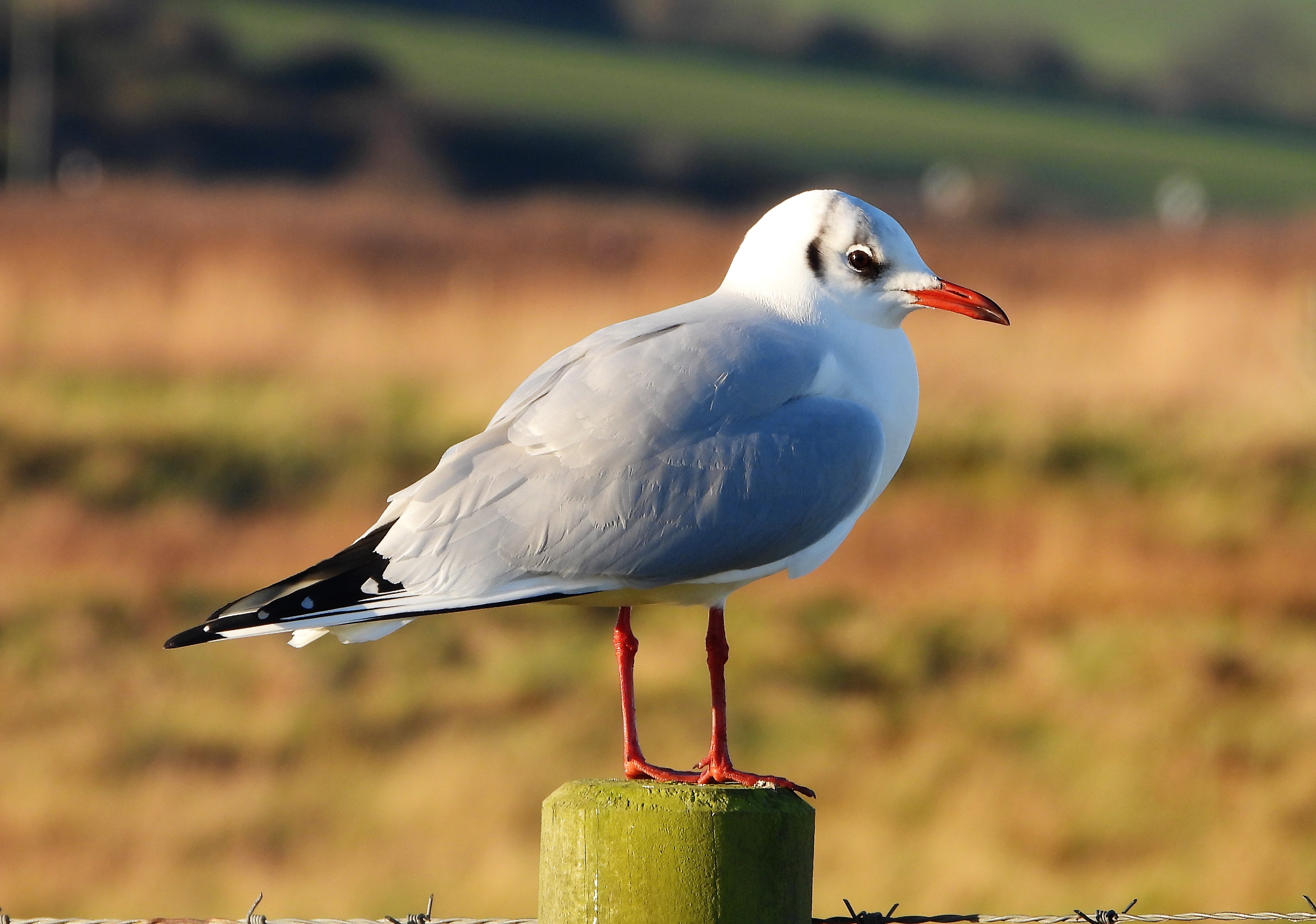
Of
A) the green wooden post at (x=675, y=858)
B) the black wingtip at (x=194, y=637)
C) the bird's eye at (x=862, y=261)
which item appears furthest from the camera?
the bird's eye at (x=862, y=261)

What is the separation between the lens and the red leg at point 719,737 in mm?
2490

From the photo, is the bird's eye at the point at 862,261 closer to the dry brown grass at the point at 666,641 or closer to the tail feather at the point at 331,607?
the tail feather at the point at 331,607

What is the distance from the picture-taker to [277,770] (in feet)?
23.0

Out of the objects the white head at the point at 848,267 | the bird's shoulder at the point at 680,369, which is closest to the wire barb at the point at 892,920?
the bird's shoulder at the point at 680,369

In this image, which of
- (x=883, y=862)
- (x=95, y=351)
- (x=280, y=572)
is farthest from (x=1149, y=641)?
(x=95, y=351)

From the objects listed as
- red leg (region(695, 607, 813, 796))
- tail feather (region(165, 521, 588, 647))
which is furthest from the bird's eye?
tail feather (region(165, 521, 588, 647))

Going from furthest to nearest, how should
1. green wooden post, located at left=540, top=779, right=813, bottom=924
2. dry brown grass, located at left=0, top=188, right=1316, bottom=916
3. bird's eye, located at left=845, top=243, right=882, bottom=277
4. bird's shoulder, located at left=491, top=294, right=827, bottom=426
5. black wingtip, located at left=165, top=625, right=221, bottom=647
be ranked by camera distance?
dry brown grass, located at left=0, top=188, right=1316, bottom=916
bird's eye, located at left=845, top=243, right=882, bottom=277
bird's shoulder, located at left=491, top=294, right=827, bottom=426
black wingtip, located at left=165, top=625, right=221, bottom=647
green wooden post, located at left=540, top=779, right=813, bottom=924

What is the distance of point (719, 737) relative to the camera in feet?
8.41

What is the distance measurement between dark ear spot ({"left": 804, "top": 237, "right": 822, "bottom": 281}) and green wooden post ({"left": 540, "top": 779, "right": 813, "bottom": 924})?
0.92 meters

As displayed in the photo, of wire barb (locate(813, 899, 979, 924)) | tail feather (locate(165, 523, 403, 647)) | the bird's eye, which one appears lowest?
wire barb (locate(813, 899, 979, 924))

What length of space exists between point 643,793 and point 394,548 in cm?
58

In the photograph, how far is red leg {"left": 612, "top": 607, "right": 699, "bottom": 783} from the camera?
251cm

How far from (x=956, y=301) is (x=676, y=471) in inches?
22.5

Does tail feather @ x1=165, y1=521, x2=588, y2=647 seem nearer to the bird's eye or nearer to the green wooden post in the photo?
the green wooden post
